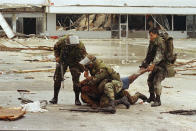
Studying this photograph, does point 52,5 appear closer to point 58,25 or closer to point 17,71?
point 58,25

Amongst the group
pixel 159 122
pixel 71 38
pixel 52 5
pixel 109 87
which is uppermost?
pixel 52 5

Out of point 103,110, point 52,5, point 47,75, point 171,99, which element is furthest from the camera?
point 52,5

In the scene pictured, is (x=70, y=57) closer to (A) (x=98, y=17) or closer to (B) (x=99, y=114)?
(B) (x=99, y=114)

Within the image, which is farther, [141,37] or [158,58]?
[141,37]

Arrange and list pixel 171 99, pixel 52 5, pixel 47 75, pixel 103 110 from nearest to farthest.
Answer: pixel 103 110 < pixel 171 99 < pixel 47 75 < pixel 52 5

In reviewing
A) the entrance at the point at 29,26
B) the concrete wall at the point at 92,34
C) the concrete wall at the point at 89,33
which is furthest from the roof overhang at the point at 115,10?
the entrance at the point at 29,26

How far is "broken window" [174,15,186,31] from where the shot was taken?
180ft

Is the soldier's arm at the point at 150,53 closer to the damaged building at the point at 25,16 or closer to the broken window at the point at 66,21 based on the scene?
the broken window at the point at 66,21

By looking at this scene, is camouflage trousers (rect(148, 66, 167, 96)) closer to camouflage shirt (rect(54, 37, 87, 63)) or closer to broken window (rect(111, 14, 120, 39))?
camouflage shirt (rect(54, 37, 87, 63))

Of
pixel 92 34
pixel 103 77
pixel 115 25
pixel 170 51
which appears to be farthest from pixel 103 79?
pixel 115 25

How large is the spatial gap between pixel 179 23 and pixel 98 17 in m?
10.4

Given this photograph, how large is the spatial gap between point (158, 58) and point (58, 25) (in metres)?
44.8

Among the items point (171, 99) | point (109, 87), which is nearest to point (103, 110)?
point (109, 87)

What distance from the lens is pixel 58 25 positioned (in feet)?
176
